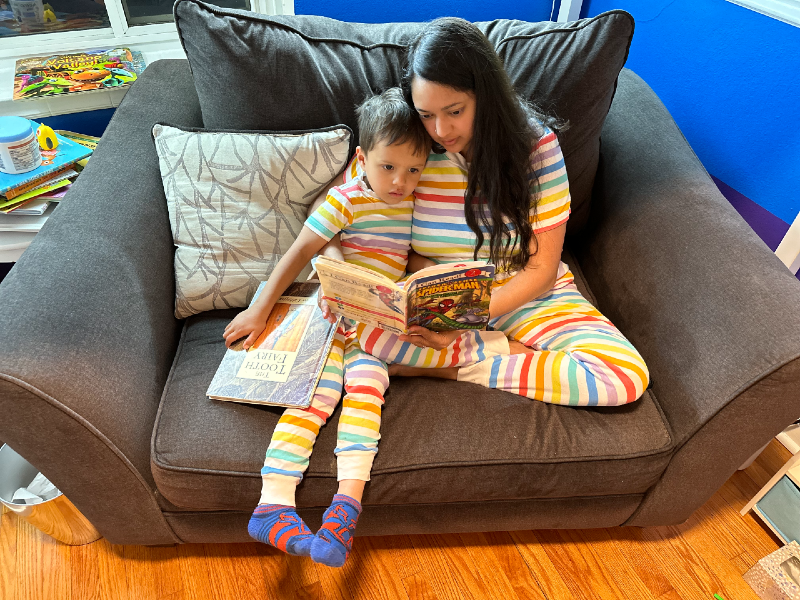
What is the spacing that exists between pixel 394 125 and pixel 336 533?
799 millimetres

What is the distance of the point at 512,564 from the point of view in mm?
1426

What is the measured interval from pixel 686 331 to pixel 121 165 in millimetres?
1339

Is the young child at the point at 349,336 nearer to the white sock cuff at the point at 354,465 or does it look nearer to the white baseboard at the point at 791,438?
the white sock cuff at the point at 354,465

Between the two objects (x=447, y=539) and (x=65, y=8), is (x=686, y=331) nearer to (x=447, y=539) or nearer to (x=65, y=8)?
(x=447, y=539)

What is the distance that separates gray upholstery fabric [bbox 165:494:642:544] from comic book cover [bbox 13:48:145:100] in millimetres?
1248

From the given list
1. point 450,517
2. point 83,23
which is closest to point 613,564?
point 450,517

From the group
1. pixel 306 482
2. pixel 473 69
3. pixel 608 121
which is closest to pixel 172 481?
pixel 306 482

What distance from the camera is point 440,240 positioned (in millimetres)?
1374

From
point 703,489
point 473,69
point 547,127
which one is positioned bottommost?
point 703,489

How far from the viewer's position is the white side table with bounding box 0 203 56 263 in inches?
58.1

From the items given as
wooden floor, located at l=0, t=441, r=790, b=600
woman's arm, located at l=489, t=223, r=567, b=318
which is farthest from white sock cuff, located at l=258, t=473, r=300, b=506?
woman's arm, located at l=489, t=223, r=567, b=318

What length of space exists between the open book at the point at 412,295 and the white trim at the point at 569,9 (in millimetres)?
1457

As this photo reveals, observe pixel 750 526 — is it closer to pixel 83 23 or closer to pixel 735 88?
pixel 735 88

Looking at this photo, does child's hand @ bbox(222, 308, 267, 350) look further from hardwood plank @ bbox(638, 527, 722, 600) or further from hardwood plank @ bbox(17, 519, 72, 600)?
hardwood plank @ bbox(638, 527, 722, 600)
